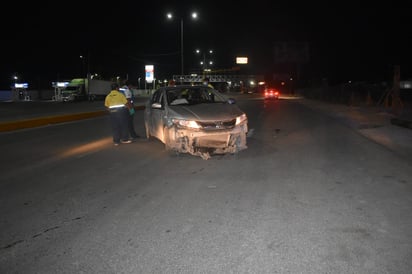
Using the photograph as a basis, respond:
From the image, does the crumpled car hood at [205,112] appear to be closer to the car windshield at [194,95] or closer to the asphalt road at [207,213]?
the car windshield at [194,95]

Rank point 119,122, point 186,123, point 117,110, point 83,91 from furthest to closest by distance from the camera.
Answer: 1. point 83,91
2. point 119,122
3. point 117,110
4. point 186,123

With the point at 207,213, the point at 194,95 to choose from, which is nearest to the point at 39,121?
the point at 194,95

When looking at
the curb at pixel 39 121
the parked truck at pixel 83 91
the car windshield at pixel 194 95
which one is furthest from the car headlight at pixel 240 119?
the parked truck at pixel 83 91

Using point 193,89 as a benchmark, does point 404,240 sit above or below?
below

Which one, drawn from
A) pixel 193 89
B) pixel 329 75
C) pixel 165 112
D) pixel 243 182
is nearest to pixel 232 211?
pixel 243 182

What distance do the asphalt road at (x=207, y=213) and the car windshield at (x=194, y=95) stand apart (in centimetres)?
164

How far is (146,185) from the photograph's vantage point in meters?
7.14

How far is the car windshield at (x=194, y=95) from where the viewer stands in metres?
10.7

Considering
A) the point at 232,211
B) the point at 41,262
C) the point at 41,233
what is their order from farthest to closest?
the point at 232,211 < the point at 41,233 < the point at 41,262

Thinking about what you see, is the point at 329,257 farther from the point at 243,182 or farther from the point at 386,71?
the point at 386,71

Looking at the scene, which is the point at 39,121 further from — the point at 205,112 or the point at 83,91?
the point at 83,91

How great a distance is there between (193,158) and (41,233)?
4938 mm

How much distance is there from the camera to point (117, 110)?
38.4ft

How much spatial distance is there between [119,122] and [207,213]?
6871mm
